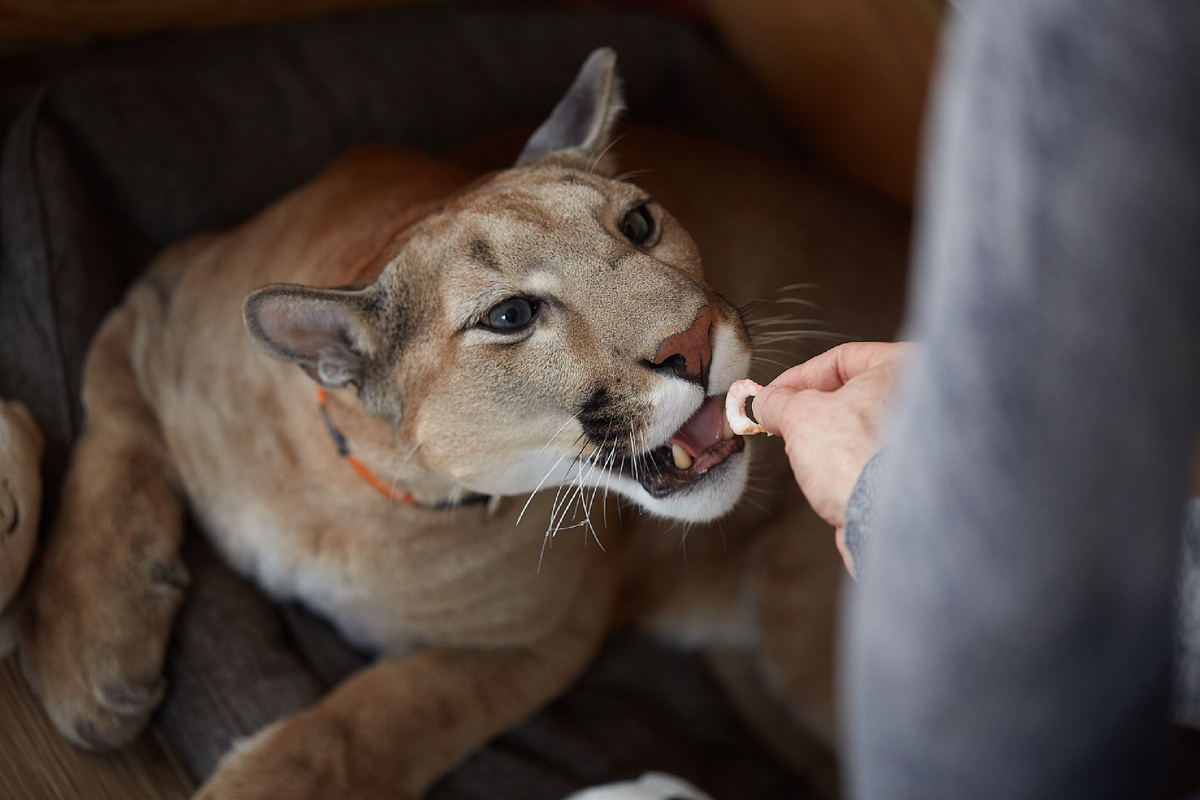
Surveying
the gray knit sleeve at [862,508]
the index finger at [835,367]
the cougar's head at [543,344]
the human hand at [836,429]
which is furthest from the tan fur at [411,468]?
the gray knit sleeve at [862,508]

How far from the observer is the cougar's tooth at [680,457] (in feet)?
4.52

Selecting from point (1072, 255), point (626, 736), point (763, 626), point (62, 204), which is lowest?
point (626, 736)

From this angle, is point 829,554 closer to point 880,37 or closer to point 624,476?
point 624,476

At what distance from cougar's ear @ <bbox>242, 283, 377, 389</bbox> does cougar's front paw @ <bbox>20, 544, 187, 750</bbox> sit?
2.28 ft

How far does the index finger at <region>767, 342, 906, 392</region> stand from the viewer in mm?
1060

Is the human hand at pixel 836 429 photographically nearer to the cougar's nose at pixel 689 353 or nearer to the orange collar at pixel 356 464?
the cougar's nose at pixel 689 353

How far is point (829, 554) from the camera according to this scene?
223cm

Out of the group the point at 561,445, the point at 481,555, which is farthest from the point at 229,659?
→ the point at 561,445

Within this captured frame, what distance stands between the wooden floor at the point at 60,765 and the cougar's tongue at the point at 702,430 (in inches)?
49.4

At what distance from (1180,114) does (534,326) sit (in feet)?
3.03

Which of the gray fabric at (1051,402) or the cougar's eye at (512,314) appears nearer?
the gray fabric at (1051,402)

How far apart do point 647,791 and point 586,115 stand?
1.29 m

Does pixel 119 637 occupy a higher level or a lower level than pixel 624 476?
lower

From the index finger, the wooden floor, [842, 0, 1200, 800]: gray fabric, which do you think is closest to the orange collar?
the wooden floor
